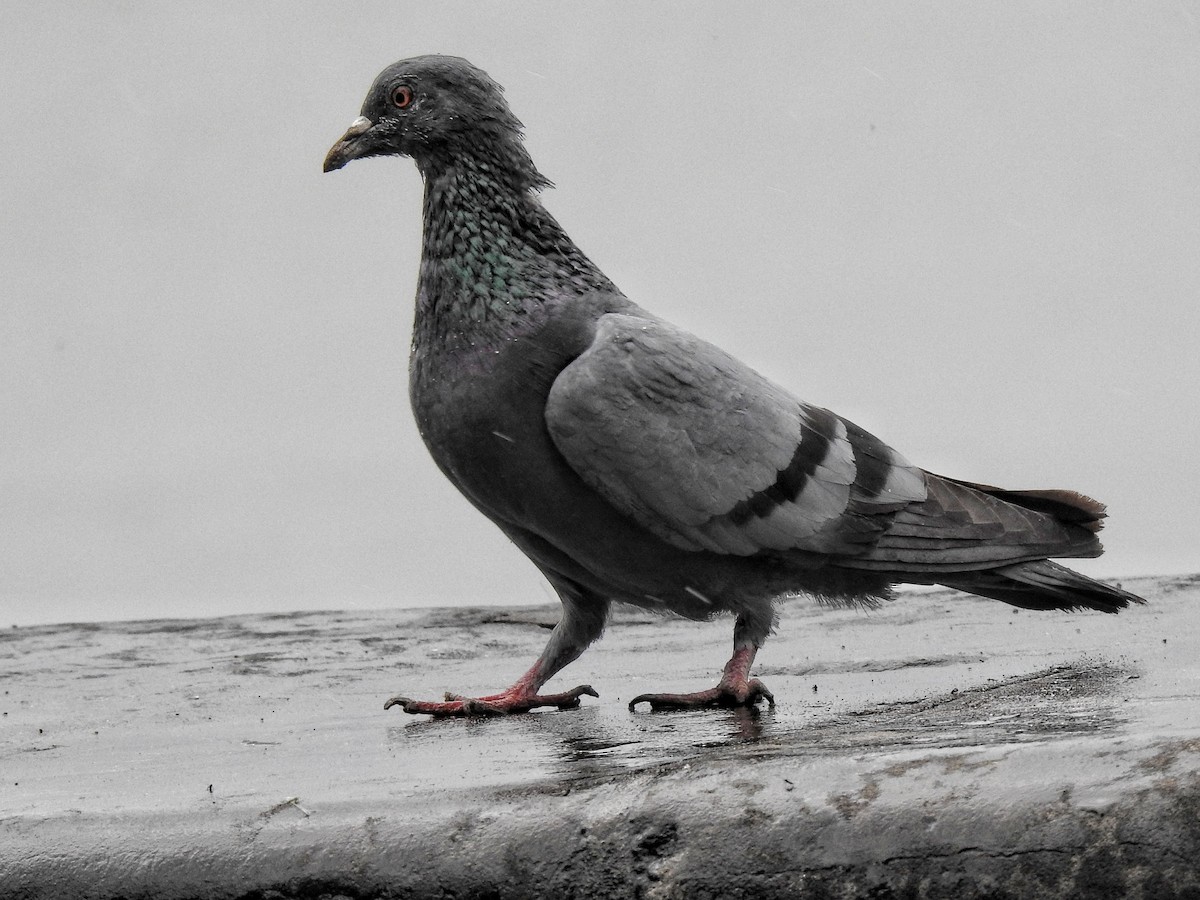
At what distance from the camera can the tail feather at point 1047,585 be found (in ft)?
17.2

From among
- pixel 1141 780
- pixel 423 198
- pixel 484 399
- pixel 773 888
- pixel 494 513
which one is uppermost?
pixel 423 198

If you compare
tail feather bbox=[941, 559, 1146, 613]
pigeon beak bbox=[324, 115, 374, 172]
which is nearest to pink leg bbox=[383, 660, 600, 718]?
tail feather bbox=[941, 559, 1146, 613]

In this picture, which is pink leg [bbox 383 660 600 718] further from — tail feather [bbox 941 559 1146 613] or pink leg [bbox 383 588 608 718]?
tail feather [bbox 941 559 1146 613]

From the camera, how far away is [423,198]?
5207mm

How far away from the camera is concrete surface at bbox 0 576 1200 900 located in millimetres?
2877

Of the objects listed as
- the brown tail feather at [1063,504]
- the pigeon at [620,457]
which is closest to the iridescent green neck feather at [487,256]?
the pigeon at [620,457]

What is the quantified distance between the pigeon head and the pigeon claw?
1.78 meters

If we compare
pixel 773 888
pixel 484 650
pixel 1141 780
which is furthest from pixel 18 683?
pixel 1141 780

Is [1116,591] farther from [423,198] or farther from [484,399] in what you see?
[423,198]

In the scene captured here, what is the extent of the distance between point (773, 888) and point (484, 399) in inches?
83.3

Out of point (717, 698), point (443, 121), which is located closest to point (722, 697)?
point (717, 698)

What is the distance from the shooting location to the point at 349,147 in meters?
5.27

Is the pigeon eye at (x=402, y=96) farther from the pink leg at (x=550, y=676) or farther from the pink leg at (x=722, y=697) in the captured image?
the pink leg at (x=722, y=697)

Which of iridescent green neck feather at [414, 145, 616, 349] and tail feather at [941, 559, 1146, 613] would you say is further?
tail feather at [941, 559, 1146, 613]
